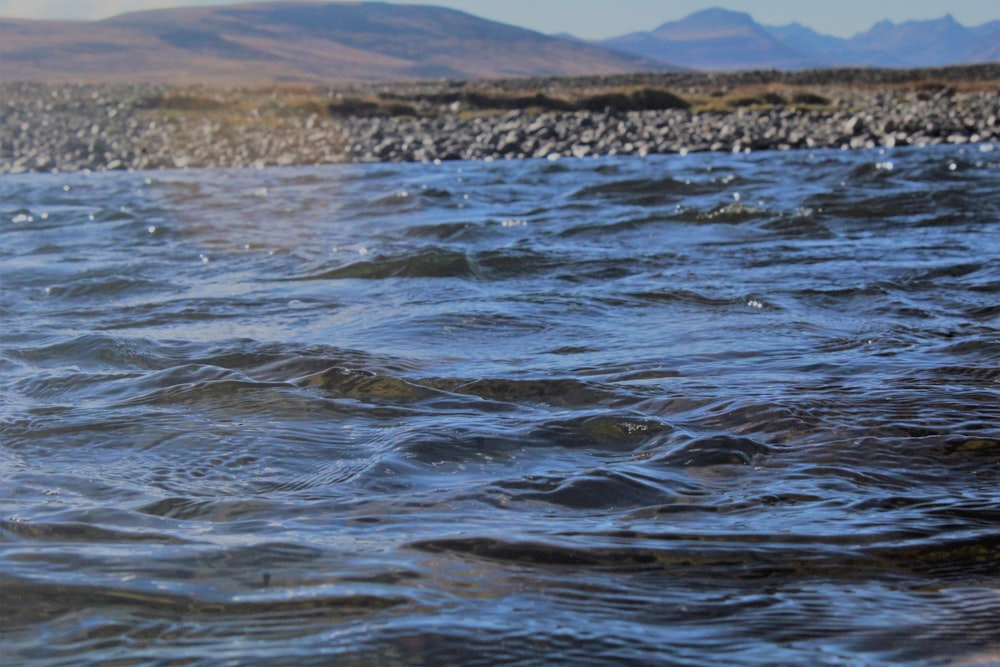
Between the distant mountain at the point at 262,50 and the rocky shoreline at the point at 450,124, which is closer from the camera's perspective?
the rocky shoreline at the point at 450,124

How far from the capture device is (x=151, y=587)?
5.83ft

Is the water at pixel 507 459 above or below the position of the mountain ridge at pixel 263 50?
below

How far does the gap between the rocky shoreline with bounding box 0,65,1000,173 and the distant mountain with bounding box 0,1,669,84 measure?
59.0 meters

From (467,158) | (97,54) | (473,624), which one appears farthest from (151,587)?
(97,54)

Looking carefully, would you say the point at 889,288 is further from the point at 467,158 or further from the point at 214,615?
the point at 467,158

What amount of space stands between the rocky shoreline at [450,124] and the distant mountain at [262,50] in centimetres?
5901

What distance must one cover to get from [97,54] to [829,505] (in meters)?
131

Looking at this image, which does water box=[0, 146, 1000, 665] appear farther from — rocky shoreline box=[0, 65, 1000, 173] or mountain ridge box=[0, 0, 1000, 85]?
mountain ridge box=[0, 0, 1000, 85]

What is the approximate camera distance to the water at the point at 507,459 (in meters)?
1.67

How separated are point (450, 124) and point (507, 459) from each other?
66.3 feet

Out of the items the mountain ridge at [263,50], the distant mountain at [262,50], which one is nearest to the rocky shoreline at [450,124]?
→ the distant mountain at [262,50]

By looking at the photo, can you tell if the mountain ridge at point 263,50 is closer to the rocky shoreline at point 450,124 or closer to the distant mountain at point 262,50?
the distant mountain at point 262,50

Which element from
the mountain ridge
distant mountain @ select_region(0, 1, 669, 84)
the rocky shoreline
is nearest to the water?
the rocky shoreline

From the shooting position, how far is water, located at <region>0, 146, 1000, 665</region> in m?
1.67
